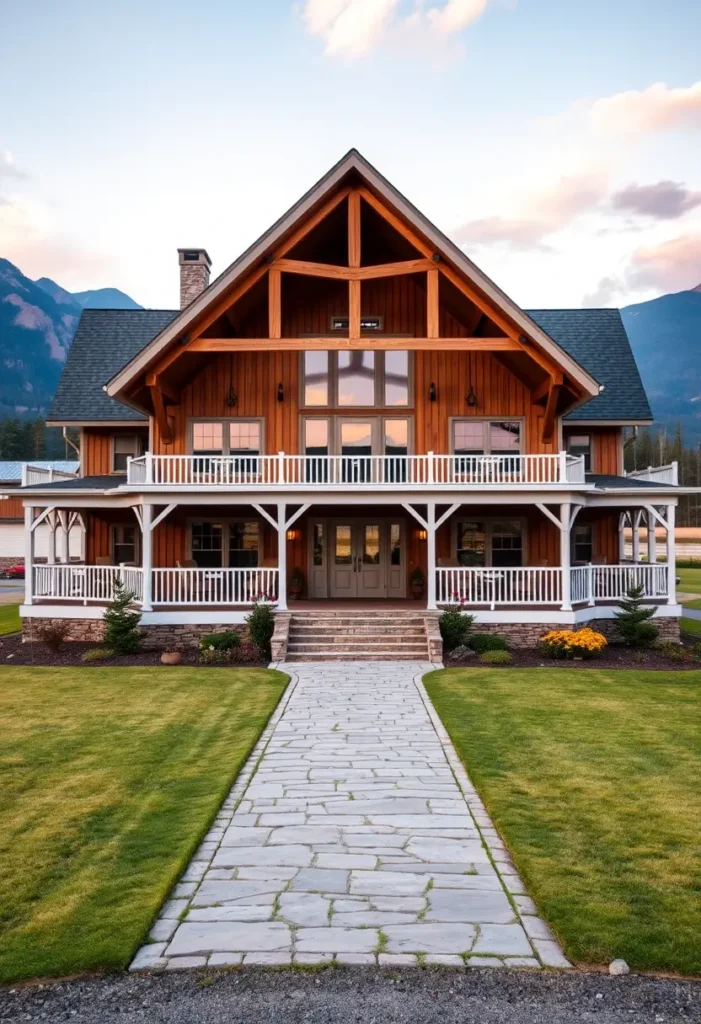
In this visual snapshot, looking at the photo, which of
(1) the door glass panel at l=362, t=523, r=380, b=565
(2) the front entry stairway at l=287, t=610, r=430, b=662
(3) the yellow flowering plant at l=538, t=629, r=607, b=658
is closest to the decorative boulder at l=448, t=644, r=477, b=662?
(2) the front entry stairway at l=287, t=610, r=430, b=662

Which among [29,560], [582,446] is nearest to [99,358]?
[29,560]

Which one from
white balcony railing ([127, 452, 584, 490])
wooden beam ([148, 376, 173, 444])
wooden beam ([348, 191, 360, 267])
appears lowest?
white balcony railing ([127, 452, 584, 490])

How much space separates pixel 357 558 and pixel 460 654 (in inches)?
237

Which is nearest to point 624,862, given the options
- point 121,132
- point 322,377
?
point 322,377

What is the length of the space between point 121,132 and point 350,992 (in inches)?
1160

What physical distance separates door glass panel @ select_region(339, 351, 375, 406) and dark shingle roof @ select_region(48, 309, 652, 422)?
6140 mm

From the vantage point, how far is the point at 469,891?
5867 mm

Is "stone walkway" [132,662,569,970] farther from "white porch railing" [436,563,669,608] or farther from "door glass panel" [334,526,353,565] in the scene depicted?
"door glass panel" [334,526,353,565]

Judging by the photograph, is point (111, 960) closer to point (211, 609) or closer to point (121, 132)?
point (211, 609)

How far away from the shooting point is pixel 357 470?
20.9 m

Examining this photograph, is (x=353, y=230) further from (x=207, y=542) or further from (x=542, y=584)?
(x=542, y=584)

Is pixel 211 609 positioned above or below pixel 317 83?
below

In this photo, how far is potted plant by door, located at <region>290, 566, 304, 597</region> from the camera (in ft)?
73.2

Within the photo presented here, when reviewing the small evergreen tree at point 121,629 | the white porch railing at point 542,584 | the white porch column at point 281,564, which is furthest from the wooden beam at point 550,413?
the small evergreen tree at point 121,629
